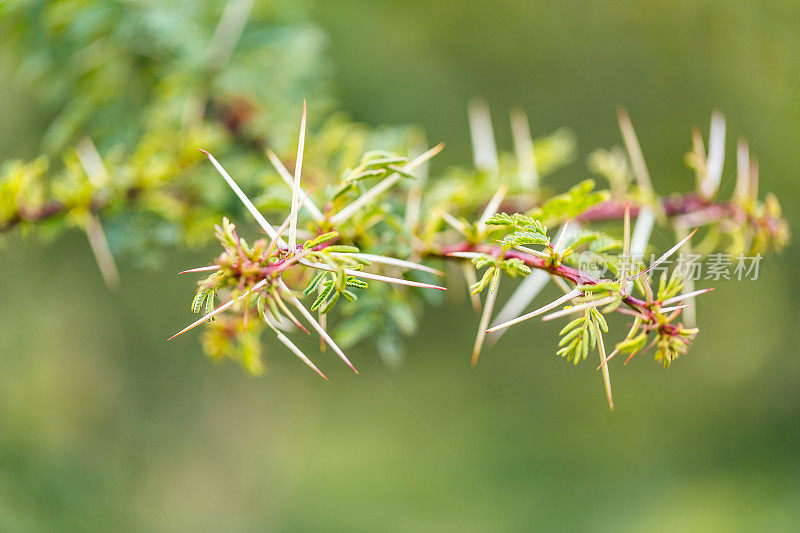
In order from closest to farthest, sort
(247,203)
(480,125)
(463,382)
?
(247,203), (480,125), (463,382)

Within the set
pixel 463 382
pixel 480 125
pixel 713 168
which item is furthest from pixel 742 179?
pixel 463 382

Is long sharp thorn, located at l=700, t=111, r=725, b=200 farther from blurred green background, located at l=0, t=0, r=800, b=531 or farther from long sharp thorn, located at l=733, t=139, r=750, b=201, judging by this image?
blurred green background, located at l=0, t=0, r=800, b=531

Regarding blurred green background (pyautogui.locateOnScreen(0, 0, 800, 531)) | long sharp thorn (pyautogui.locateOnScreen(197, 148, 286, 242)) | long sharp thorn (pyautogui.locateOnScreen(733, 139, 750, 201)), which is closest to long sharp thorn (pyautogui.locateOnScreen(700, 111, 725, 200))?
long sharp thorn (pyautogui.locateOnScreen(733, 139, 750, 201))

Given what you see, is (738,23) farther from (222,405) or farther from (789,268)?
(222,405)


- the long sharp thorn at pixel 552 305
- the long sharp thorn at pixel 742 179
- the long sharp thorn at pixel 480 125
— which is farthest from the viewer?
the long sharp thorn at pixel 480 125

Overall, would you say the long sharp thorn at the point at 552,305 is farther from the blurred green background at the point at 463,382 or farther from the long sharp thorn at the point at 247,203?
the blurred green background at the point at 463,382

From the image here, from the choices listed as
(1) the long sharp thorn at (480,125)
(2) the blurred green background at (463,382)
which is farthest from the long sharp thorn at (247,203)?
(2) the blurred green background at (463,382)

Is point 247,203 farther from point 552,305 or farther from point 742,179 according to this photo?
point 742,179

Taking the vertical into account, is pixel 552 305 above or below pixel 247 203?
below

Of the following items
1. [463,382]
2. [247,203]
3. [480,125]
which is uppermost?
[247,203]

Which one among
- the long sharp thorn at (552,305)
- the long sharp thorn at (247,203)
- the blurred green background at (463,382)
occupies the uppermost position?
the long sharp thorn at (247,203)
